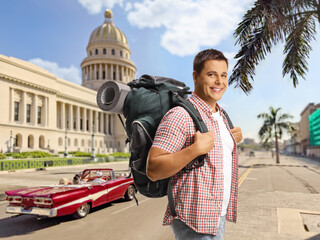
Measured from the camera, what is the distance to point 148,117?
1916 mm

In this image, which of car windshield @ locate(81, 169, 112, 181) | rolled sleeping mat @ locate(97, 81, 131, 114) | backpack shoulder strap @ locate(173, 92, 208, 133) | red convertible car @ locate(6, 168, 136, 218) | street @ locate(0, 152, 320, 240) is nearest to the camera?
backpack shoulder strap @ locate(173, 92, 208, 133)

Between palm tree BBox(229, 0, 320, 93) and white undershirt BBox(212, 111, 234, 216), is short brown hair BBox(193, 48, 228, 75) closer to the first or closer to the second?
white undershirt BBox(212, 111, 234, 216)

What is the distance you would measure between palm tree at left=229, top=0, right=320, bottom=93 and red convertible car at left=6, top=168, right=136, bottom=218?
482 cm

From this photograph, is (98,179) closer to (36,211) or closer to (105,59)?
(36,211)

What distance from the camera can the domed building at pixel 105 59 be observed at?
90.2m

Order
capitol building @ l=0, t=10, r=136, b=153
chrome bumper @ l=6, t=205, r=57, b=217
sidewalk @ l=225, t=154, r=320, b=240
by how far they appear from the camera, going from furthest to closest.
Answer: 1. capitol building @ l=0, t=10, r=136, b=153
2. chrome bumper @ l=6, t=205, r=57, b=217
3. sidewalk @ l=225, t=154, r=320, b=240

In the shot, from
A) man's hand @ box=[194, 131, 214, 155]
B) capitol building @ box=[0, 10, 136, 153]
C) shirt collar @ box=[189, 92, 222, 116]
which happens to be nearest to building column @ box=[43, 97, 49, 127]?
capitol building @ box=[0, 10, 136, 153]

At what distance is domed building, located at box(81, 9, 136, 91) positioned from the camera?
90.2m

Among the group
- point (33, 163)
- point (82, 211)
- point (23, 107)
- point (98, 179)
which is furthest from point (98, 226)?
point (23, 107)

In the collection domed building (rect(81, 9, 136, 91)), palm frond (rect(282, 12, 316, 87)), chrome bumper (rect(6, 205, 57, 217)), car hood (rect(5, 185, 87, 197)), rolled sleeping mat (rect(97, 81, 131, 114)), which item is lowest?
chrome bumper (rect(6, 205, 57, 217))

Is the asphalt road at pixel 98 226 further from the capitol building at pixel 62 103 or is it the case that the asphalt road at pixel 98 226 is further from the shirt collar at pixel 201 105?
the capitol building at pixel 62 103

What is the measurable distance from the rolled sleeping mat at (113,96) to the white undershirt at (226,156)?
717 mm

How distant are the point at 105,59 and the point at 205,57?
9174 cm

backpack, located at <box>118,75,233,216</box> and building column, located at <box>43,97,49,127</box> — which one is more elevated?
building column, located at <box>43,97,49,127</box>
